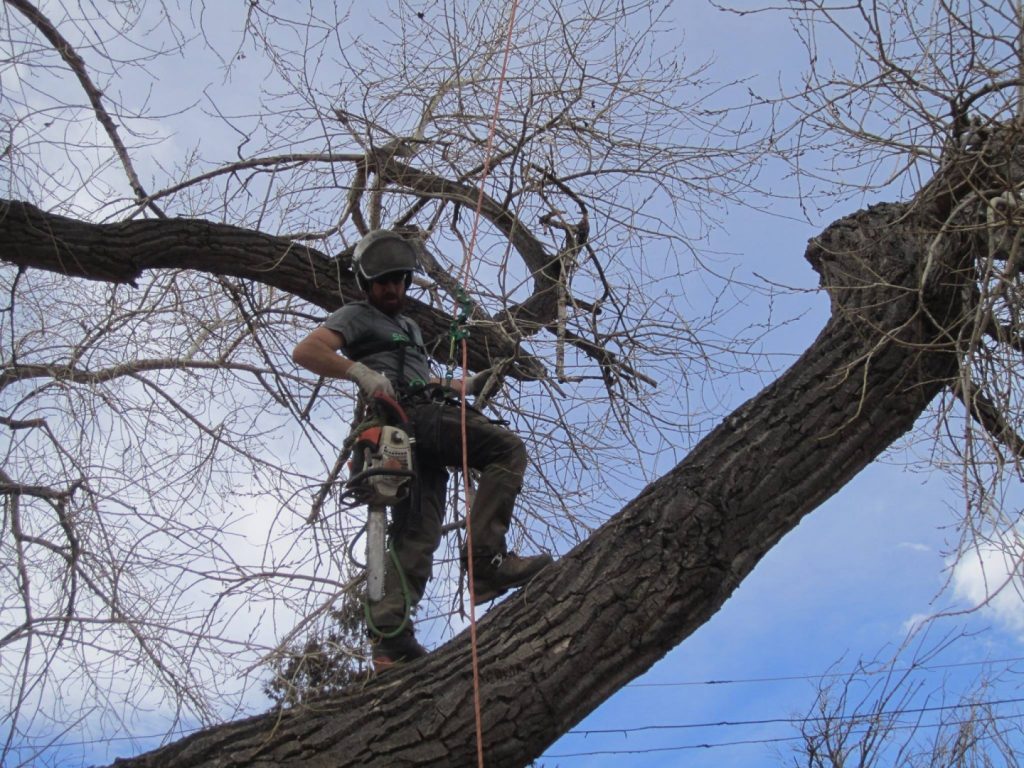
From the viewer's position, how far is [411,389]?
477 centimetres

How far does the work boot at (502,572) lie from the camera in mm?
4543

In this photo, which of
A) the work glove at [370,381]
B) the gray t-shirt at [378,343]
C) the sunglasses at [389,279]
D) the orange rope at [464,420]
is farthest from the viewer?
the sunglasses at [389,279]

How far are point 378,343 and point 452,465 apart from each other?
60 centimetres

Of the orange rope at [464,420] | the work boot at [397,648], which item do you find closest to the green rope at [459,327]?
the orange rope at [464,420]

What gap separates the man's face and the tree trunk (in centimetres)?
159

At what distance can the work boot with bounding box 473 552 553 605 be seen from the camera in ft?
14.9

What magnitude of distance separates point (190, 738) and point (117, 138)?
10.4ft

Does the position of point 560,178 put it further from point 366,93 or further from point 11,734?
point 11,734

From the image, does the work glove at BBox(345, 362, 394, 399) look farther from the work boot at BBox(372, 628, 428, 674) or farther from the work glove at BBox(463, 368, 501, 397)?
the work boot at BBox(372, 628, 428, 674)

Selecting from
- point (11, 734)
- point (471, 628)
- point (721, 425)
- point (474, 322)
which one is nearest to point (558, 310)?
point (474, 322)

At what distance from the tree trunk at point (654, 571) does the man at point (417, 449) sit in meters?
0.57

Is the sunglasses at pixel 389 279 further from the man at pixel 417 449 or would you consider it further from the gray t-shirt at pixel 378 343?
the gray t-shirt at pixel 378 343

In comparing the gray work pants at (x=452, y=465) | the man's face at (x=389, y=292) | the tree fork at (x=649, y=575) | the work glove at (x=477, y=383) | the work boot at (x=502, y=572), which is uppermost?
the man's face at (x=389, y=292)

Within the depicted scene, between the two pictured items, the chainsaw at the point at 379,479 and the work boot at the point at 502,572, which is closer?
the chainsaw at the point at 379,479
